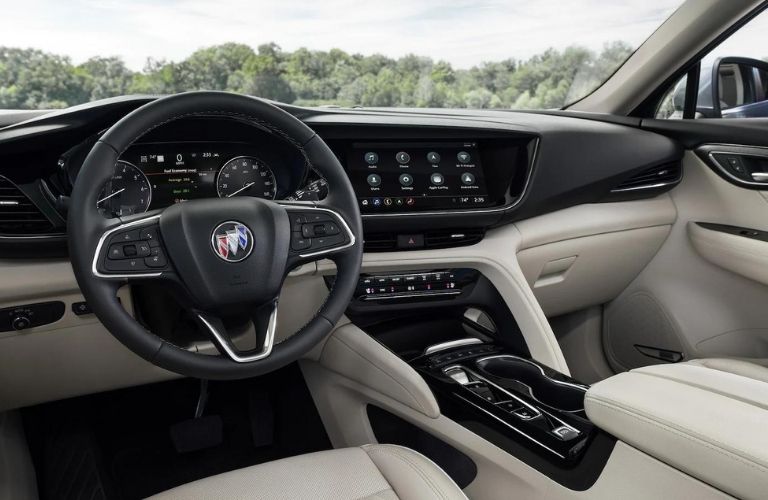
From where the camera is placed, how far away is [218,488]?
1.04 metres

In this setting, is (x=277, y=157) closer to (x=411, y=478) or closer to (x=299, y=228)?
(x=299, y=228)

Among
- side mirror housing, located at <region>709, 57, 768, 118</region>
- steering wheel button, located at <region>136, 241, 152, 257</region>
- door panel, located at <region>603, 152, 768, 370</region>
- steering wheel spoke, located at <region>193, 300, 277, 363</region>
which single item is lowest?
door panel, located at <region>603, 152, 768, 370</region>

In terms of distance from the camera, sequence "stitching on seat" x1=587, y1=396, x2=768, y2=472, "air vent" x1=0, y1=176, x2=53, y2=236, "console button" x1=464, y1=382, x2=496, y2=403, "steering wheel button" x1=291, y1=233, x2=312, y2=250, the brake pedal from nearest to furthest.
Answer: "stitching on seat" x1=587, y1=396, x2=768, y2=472 → "steering wheel button" x1=291, y1=233, x2=312, y2=250 → "air vent" x1=0, y1=176, x2=53, y2=236 → "console button" x1=464, y1=382, x2=496, y2=403 → the brake pedal

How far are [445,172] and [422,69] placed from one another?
35 cm

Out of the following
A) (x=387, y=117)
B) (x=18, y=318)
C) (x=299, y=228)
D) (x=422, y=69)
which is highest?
(x=422, y=69)

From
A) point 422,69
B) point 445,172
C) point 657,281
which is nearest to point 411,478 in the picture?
point 445,172

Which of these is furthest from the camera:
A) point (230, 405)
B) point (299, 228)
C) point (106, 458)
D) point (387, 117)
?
point (230, 405)

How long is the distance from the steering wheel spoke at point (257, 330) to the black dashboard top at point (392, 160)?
0.32 metres

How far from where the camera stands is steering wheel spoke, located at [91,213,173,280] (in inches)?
40.6

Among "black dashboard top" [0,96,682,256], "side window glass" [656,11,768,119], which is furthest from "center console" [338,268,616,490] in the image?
"side window glass" [656,11,768,119]

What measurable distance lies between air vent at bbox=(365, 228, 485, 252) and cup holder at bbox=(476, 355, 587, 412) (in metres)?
0.33

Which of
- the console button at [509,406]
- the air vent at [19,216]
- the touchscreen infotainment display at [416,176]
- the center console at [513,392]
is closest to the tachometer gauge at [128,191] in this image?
the air vent at [19,216]

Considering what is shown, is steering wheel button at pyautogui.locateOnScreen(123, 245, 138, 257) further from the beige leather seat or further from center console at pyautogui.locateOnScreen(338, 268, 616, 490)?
center console at pyautogui.locateOnScreen(338, 268, 616, 490)

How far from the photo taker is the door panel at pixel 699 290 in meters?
2.03
